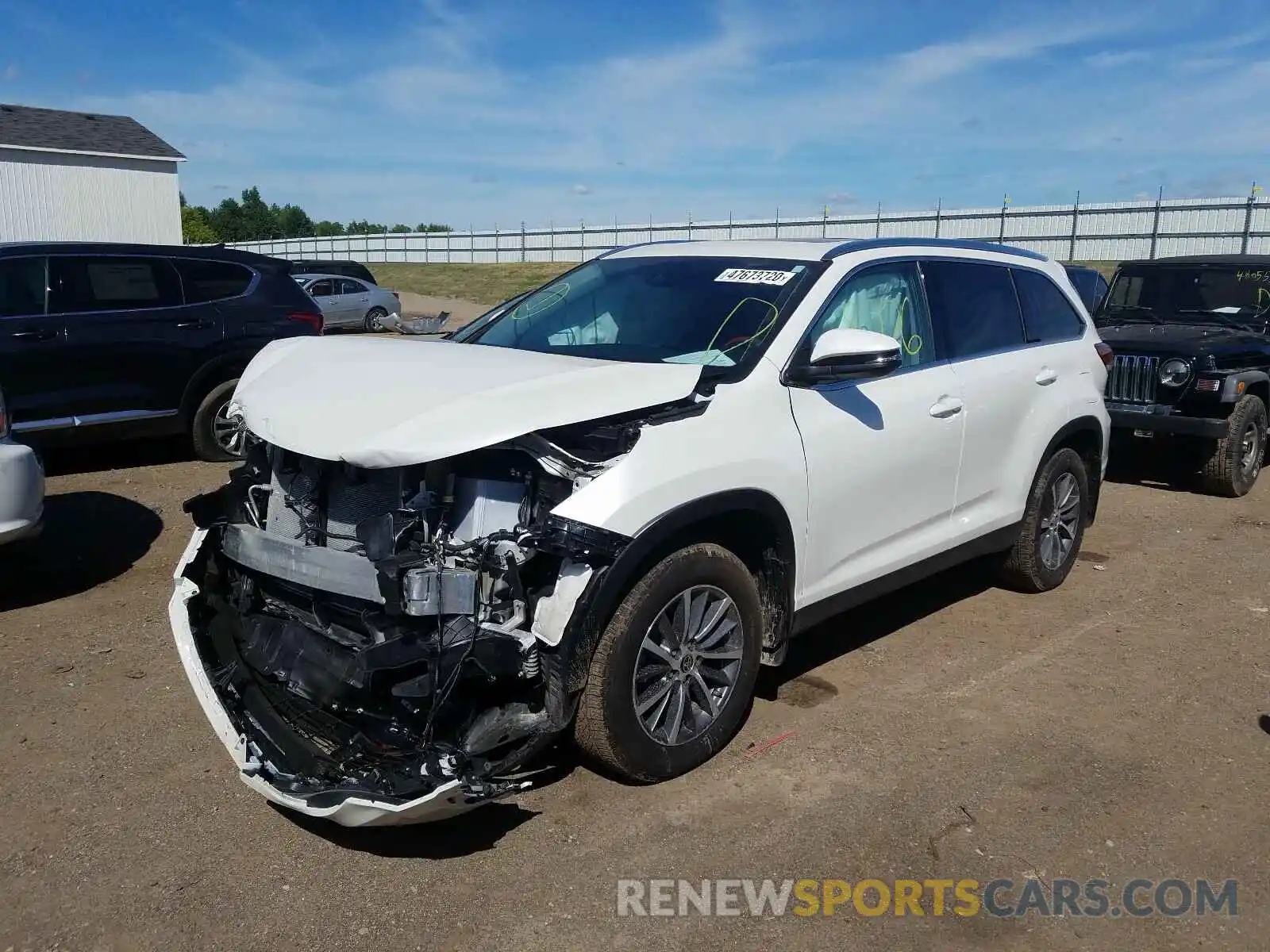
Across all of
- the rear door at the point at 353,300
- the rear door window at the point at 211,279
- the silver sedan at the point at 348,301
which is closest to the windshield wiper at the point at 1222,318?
the rear door window at the point at 211,279

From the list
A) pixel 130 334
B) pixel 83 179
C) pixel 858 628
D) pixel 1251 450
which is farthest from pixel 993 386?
pixel 83 179

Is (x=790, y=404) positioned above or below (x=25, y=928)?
above

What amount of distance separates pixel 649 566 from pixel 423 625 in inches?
29.6

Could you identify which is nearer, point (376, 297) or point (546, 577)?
point (546, 577)

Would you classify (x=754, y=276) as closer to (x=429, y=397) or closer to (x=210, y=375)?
(x=429, y=397)

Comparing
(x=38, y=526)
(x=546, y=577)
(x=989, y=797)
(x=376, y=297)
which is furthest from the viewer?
(x=376, y=297)

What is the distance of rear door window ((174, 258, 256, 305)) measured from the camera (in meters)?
8.66

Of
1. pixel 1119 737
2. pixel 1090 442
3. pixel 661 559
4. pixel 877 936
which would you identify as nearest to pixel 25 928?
pixel 661 559

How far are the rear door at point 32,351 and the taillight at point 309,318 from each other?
6.11 feet

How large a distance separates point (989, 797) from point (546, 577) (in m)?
1.77

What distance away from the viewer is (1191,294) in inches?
382

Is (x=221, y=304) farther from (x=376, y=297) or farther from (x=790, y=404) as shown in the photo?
(x=376, y=297)

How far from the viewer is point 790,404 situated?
400 centimetres

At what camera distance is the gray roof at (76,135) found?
29469mm
